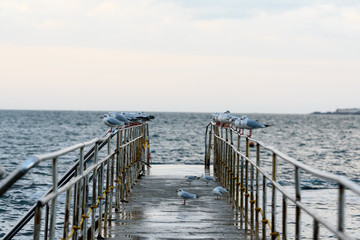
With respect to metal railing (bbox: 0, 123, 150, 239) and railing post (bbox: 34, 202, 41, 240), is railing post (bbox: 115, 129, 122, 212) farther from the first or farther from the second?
railing post (bbox: 34, 202, 41, 240)

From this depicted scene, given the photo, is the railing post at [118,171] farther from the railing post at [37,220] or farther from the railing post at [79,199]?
the railing post at [37,220]

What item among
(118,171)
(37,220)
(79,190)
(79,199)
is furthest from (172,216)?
(37,220)

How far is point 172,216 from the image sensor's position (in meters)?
8.54

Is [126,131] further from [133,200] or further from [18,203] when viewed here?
[18,203]

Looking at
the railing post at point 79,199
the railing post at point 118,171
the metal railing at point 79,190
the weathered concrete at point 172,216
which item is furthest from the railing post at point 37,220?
the railing post at point 118,171

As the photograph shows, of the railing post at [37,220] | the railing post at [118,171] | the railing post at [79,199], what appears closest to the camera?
the railing post at [37,220]

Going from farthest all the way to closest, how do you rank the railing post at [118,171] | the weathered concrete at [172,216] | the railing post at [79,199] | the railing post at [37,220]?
the railing post at [118,171], the weathered concrete at [172,216], the railing post at [79,199], the railing post at [37,220]

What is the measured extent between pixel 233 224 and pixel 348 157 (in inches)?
1395

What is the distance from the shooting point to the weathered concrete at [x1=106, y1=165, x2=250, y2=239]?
23.7 feet

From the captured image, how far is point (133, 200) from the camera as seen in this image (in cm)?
1003

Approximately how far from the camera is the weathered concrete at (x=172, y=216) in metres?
7.23

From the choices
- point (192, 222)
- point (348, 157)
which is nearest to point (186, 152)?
point (348, 157)

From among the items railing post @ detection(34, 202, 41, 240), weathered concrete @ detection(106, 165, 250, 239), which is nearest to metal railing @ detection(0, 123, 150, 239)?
railing post @ detection(34, 202, 41, 240)

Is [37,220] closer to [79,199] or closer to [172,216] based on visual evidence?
[79,199]
